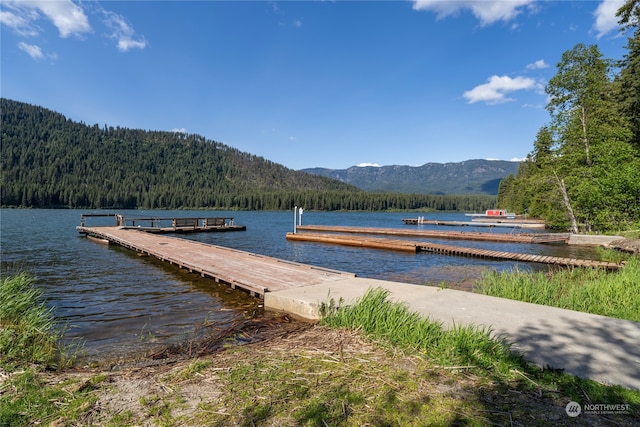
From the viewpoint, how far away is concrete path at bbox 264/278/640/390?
405 centimetres

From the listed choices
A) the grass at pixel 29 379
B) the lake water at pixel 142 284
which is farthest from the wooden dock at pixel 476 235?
the grass at pixel 29 379

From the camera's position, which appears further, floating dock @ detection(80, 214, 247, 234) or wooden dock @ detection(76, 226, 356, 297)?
floating dock @ detection(80, 214, 247, 234)

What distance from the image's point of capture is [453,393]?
136 inches

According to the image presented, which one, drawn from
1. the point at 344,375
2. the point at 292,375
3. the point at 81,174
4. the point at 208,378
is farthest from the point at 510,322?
the point at 81,174

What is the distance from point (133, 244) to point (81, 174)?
195m

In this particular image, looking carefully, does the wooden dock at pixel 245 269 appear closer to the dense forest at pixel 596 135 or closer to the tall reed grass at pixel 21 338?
the tall reed grass at pixel 21 338

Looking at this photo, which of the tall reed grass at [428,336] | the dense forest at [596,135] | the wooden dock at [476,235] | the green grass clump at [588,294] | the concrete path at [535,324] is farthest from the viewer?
the wooden dock at [476,235]

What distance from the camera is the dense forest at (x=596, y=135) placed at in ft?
68.6

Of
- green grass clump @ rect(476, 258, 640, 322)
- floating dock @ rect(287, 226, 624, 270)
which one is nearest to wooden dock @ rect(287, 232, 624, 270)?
floating dock @ rect(287, 226, 624, 270)

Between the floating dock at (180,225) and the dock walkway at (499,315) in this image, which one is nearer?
the dock walkway at (499,315)

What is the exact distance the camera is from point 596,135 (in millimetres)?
23891

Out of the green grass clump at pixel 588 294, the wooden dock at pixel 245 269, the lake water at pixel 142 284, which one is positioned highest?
the green grass clump at pixel 588 294

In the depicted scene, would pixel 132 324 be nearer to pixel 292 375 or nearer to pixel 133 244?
pixel 292 375

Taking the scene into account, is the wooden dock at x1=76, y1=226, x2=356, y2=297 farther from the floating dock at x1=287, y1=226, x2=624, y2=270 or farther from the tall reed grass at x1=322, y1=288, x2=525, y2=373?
the floating dock at x1=287, y1=226, x2=624, y2=270
